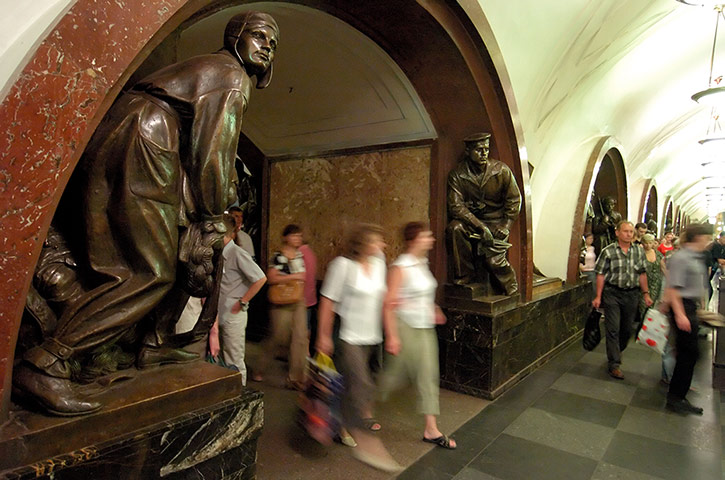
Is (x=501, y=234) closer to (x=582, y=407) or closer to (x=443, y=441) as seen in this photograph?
(x=582, y=407)

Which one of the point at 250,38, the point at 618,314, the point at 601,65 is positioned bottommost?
the point at 618,314

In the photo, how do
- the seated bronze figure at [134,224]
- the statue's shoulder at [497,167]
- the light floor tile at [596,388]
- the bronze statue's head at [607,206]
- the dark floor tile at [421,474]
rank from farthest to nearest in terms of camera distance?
the bronze statue's head at [607,206] < the statue's shoulder at [497,167] < the light floor tile at [596,388] < the dark floor tile at [421,474] < the seated bronze figure at [134,224]

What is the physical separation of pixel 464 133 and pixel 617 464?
280 cm

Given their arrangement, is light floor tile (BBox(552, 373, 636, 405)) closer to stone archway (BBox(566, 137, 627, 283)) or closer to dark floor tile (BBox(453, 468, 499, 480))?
dark floor tile (BBox(453, 468, 499, 480))

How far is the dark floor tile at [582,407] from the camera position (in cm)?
347

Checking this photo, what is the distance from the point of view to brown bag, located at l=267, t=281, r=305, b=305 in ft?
11.5

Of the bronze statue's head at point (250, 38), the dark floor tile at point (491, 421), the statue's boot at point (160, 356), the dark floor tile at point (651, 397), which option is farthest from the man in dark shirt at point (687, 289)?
the statue's boot at point (160, 356)

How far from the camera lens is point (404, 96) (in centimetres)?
410

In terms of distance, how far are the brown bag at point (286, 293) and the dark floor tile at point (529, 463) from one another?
5.45 feet

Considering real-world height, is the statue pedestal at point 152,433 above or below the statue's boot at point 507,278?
below

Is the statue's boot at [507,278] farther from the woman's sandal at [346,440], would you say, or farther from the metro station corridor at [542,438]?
the woman's sandal at [346,440]

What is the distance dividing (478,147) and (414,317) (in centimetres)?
189

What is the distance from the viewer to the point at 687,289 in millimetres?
3492

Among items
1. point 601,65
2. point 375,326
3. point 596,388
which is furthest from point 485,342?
point 601,65
